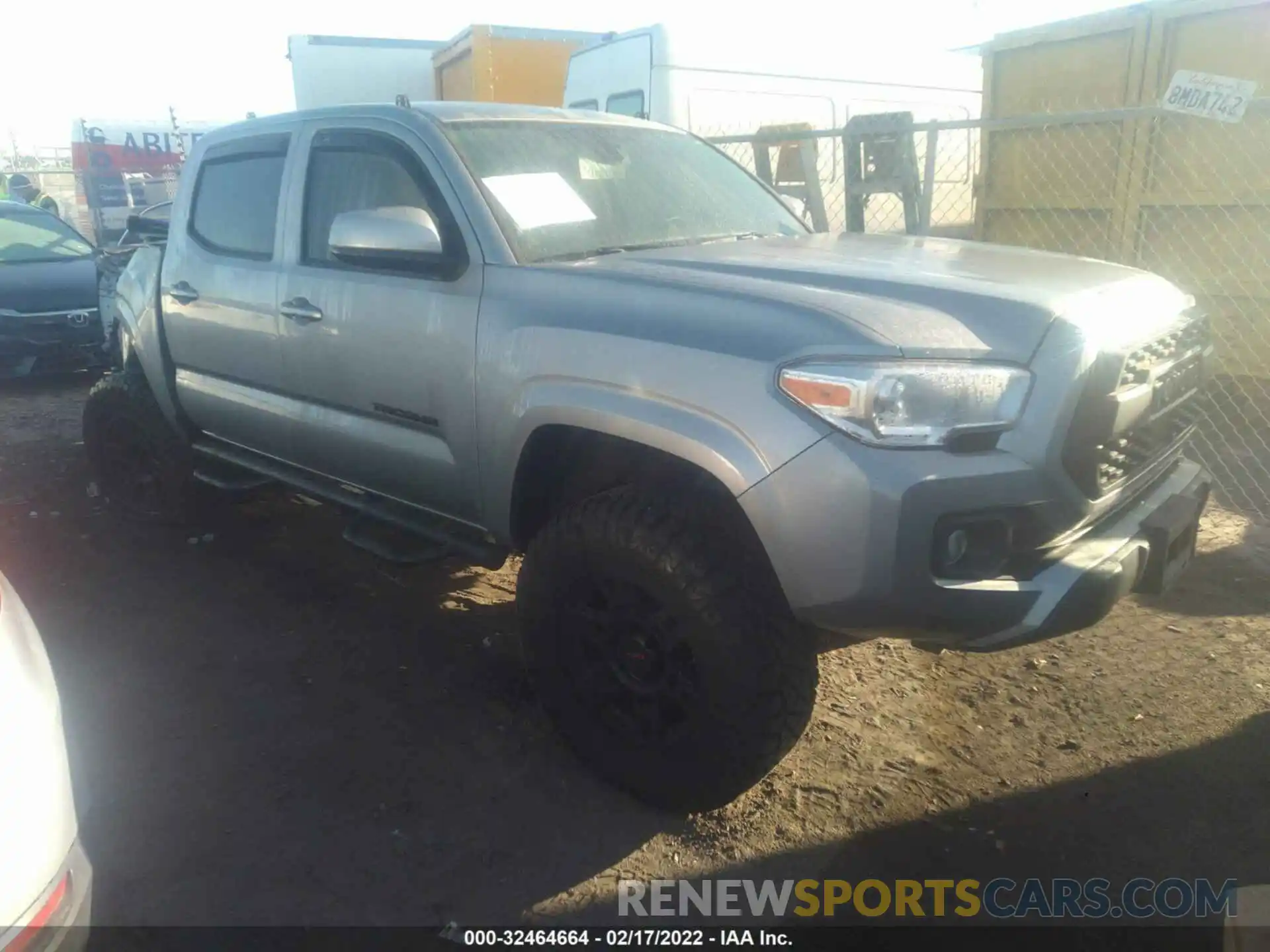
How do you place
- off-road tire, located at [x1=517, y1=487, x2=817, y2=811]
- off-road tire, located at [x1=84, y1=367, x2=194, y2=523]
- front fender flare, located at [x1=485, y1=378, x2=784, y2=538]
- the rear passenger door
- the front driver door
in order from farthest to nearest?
off-road tire, located at [x1=84, y1=367, x2=194, y2=523] < the rear passenger door < the front driver door < off-road tire, located at [x1=517, y1=487, x2=817, y2=811] < front fender flare, located at [x1=485, y1=378, x2=784, y2=538]

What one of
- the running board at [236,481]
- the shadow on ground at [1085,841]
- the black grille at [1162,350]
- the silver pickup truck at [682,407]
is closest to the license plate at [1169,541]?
the silver pickup truck at [682,407]

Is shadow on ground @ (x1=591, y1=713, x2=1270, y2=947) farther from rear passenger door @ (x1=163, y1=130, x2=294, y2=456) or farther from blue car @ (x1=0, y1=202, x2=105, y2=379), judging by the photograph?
blue car @ (x1=0, y1=202, x2=105, y2=379)

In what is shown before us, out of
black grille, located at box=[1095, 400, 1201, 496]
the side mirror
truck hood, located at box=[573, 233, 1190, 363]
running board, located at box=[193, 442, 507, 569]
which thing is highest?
the side mirror

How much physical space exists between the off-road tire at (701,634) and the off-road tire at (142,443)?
271cm

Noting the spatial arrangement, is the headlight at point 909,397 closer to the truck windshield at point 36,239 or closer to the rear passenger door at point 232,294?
the rear passenger door at point 232,294

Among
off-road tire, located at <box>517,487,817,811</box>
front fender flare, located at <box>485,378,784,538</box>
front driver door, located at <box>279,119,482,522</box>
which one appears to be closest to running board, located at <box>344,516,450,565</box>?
front driver door, located at <box>279,119,482,522</box>

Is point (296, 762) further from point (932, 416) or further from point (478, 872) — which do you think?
point (932, 416)

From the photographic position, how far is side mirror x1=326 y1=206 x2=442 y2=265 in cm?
287

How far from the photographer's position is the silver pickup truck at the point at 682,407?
223cm

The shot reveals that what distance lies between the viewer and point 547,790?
2873 mm

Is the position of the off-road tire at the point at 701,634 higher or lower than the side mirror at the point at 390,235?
lower

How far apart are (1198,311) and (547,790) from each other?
237cm

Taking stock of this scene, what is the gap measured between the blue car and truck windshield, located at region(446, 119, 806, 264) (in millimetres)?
6512

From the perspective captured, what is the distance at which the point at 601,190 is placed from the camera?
3.34 metres
